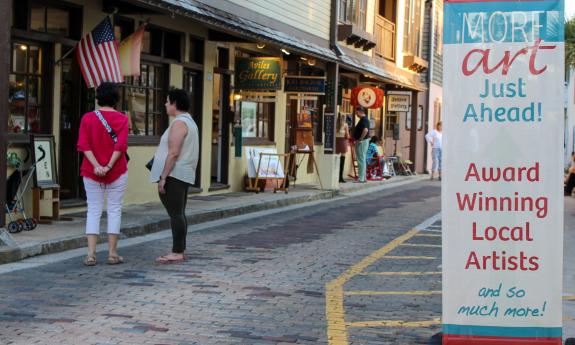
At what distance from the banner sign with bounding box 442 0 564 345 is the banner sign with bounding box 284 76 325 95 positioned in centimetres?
1408

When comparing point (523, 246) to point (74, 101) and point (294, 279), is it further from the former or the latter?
point (74, 101)

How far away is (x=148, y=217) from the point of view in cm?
1245

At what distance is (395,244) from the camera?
1134cm

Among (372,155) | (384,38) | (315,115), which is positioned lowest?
(372,155)

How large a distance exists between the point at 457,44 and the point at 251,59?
12.9 m

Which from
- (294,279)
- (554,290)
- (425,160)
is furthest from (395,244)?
(425,160)

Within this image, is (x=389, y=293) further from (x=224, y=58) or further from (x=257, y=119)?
(x=257, y=119)

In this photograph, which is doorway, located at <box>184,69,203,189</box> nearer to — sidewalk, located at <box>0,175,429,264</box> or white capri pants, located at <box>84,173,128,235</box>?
sidewalk, located at <box>0,175,429,264</box>

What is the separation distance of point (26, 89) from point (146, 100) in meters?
3.43

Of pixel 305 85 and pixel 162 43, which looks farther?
pixel 305 85

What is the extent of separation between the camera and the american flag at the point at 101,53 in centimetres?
→ 1209

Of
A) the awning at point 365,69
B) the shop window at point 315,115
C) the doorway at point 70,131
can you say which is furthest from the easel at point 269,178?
the doorway at point 70,131

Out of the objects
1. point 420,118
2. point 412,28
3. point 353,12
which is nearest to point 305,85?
point 353,12

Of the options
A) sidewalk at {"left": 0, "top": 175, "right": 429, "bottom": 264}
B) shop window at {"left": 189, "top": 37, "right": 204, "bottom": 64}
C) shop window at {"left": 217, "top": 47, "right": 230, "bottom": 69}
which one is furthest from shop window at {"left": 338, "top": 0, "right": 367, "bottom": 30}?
shop window at {"left": 189, "top": 37, "right": 204, "bottom": 64}
